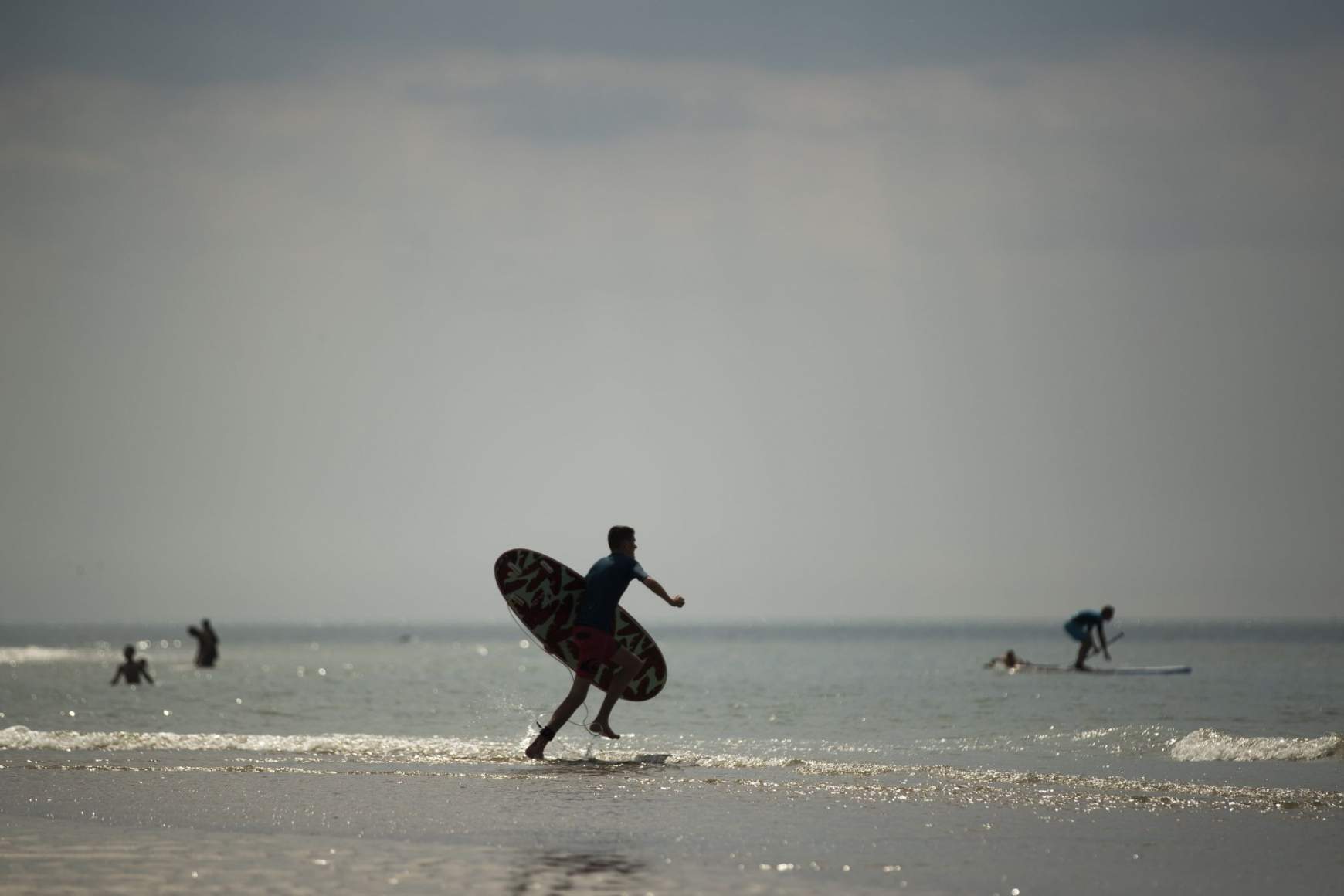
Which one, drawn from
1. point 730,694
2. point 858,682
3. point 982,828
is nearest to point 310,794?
point 982,828

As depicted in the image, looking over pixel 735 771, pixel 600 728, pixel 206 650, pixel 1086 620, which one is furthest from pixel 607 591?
pixel 206 650

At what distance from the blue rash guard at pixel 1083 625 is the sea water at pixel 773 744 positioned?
3.75 ft

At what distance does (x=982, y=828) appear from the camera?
8531 millimetres

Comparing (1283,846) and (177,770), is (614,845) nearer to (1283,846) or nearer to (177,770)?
(1283,846)

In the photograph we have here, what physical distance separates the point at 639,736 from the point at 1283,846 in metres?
8.99

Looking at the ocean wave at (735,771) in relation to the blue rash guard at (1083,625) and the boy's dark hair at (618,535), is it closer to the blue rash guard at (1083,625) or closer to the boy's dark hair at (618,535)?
the boy's dark hair at (618,535)

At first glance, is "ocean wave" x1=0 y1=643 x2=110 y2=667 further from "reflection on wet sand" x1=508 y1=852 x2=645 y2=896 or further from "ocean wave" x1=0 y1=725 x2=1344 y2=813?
"reflection on wet sand" x1=508 y1=852 x2=645 y2=896

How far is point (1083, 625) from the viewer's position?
35375mm

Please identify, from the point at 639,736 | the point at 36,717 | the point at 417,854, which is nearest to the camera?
the point at 417,854

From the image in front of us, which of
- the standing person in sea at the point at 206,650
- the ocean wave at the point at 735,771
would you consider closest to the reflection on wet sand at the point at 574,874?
the ocean wave at the point at 735,771

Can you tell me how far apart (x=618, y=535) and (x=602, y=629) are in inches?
35.3

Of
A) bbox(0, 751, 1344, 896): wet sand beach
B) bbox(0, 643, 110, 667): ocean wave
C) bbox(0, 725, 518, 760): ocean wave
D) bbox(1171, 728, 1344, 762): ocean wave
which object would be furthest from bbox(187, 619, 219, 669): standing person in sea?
bbox(1171, 728, 1344, 762): ocean wave

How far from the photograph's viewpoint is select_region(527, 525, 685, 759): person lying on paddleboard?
491 inches

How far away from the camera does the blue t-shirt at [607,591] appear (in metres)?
12.5
